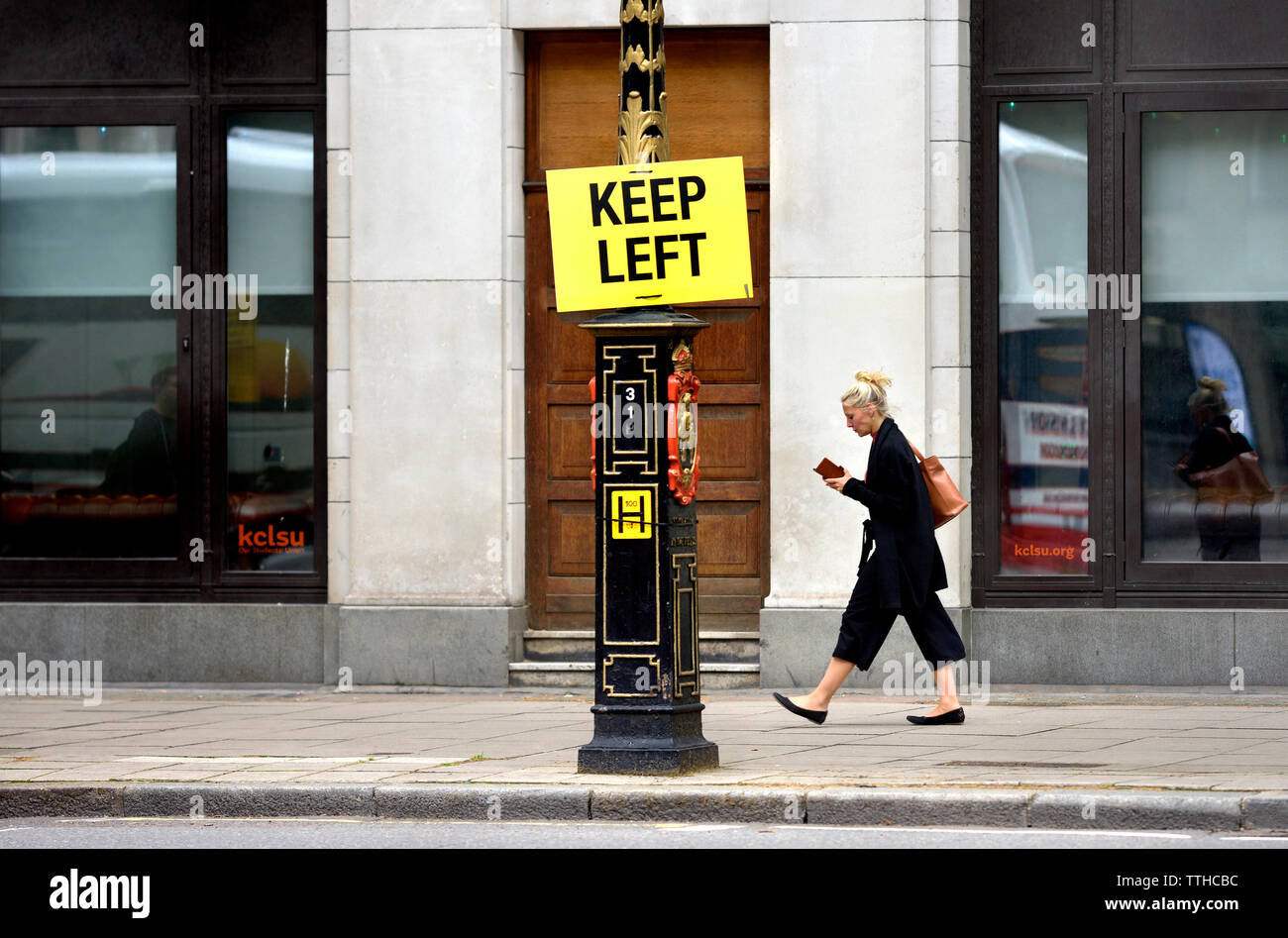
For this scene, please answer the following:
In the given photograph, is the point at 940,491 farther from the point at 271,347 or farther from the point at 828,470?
the point at 271,347

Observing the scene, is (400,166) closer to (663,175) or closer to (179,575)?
(179,575)

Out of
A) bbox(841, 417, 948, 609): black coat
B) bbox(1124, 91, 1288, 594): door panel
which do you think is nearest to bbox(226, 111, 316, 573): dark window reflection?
bbox(841, 417, 948, 609): black coat

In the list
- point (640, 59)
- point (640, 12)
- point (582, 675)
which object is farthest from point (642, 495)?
point (582, 675)

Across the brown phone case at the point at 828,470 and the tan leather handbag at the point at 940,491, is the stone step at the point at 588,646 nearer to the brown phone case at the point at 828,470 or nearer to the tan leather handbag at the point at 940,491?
the tan leather handbag at the point at 940,491

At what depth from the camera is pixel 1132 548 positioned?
13.4m

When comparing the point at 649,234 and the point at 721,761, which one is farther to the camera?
the point at 721,761

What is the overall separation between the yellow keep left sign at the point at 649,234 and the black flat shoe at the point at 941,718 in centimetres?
332

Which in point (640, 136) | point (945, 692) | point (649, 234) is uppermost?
point (640, 136)

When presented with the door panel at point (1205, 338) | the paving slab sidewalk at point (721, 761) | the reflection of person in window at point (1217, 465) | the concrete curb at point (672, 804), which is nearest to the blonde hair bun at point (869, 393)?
the paving slab sidewalk at point (721, 761)

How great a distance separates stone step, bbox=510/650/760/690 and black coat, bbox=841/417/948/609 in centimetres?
253

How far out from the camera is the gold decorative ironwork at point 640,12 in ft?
30.7

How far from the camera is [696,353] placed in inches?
538

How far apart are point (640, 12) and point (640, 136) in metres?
0.61
